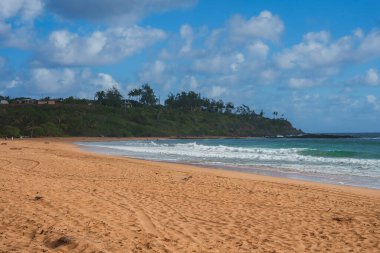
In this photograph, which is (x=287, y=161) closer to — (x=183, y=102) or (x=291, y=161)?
(x=291, y=161)

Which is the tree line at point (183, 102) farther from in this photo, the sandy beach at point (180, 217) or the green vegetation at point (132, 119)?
the sandy beach at point (180, 217)

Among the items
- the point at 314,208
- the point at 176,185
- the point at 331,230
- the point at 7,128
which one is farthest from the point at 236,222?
the point at 7,128

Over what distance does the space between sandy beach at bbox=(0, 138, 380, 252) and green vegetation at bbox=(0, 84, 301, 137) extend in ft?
217

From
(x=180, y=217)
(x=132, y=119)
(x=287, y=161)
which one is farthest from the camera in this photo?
(x=132, y=119)

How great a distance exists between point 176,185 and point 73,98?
378 ft

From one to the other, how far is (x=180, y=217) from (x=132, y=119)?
104 m

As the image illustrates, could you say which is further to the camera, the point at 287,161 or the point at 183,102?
the point at 183,102

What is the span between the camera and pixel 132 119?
110750 millimetres

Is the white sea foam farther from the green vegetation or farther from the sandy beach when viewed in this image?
the green vegetation

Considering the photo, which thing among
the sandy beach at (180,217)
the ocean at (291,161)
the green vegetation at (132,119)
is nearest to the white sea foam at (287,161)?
the ocean at (291,161)

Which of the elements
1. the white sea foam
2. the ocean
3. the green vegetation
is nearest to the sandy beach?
the ocean

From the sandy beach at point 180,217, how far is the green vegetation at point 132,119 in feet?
217

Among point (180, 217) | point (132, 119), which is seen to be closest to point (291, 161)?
point (180, 217)

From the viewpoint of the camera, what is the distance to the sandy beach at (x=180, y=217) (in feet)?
20.8
